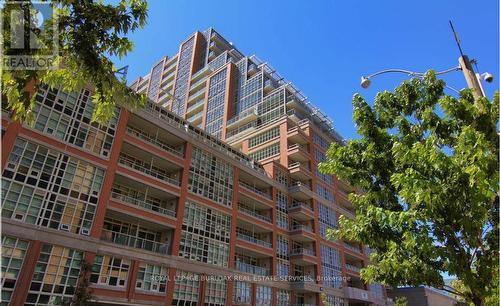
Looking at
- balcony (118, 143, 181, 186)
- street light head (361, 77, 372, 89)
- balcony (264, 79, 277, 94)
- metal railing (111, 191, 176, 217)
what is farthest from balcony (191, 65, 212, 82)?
street light head (361, 77, 372, 89)

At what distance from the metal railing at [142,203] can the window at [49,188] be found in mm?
2536

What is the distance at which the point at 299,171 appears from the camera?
155 feet

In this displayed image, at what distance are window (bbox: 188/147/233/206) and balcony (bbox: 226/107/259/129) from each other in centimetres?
1755

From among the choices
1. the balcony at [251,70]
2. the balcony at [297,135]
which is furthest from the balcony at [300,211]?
the balcony at [251,70]

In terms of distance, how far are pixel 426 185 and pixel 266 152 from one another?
4455 centimetres

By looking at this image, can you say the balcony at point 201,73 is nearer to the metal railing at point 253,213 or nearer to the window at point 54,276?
the metal railing at point 253,213

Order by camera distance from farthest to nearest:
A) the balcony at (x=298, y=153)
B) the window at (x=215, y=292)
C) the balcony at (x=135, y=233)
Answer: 1. the balcony at (x=298, y=153)
2. the window at (x=215, y=292)
3. the balcony at (x=135, y=233)

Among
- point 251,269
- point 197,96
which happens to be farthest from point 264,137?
point 197,96

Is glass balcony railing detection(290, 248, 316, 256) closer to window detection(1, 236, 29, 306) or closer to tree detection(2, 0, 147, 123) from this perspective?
window detection(1, 236, 29, 306)

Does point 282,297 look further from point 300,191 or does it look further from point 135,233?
point 135,233

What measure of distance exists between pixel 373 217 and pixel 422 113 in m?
3.05

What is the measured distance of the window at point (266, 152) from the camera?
5084 centimetres

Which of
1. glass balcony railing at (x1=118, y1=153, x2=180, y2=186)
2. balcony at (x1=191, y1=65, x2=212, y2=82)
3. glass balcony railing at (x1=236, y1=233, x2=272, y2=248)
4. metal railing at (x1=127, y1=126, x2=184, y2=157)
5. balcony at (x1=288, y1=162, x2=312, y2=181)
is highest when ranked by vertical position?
balcony at (x1=191, y1=65, x2=212, y2=82)

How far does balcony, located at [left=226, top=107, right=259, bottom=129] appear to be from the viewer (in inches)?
2202
